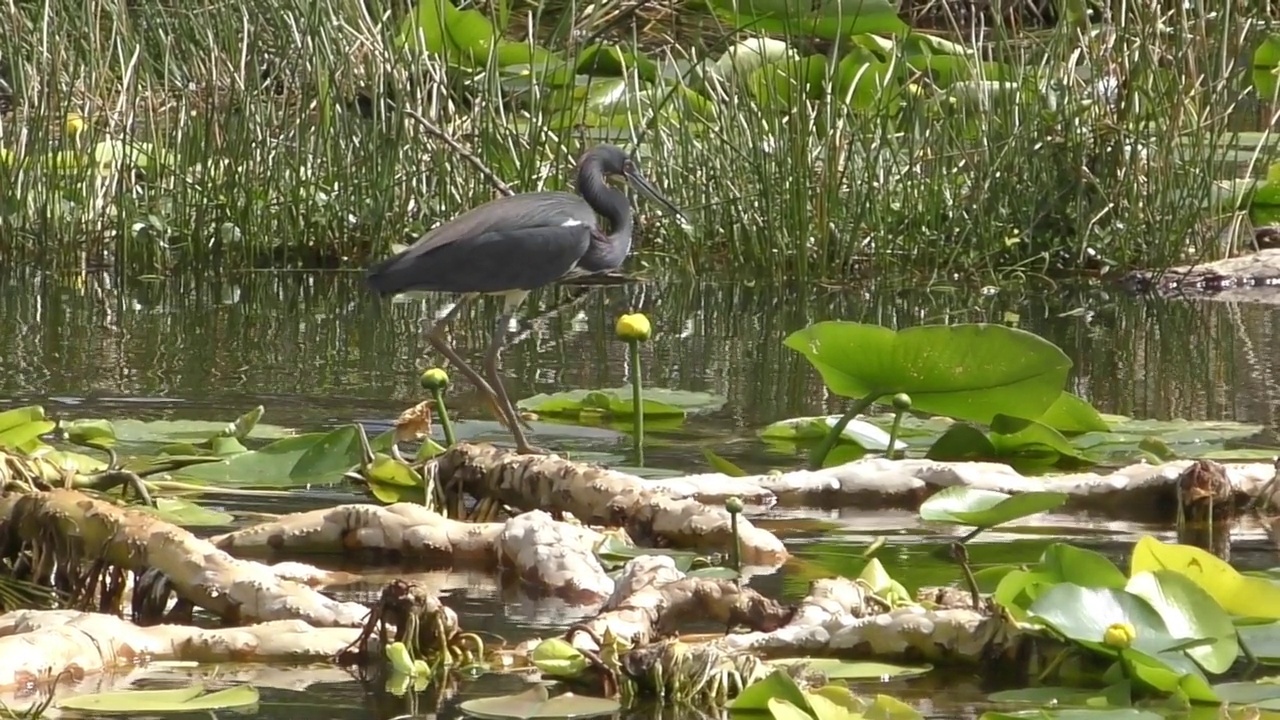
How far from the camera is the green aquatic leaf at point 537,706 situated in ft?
8.94

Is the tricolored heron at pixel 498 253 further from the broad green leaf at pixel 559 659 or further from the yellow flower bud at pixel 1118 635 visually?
the yellow flower bud at pixel 1118 635

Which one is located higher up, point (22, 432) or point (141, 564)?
point (22, 432)

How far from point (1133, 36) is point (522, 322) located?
2.61 meters

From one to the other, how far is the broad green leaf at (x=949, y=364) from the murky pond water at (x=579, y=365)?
34 centimetres

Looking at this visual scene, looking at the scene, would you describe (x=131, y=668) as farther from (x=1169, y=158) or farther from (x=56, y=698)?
(x=1169, y=158)

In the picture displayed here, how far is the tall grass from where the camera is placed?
8.99 metres

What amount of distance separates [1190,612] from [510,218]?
3599 millimetres

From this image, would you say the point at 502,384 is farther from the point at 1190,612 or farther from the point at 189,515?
the point at 1190,612

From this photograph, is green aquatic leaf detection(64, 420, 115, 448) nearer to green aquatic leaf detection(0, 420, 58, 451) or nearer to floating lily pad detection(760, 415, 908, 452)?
green aquatic leaf detection(0, 420, 58, 451)

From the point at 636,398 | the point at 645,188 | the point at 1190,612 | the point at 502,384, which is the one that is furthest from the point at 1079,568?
the point at 645,188

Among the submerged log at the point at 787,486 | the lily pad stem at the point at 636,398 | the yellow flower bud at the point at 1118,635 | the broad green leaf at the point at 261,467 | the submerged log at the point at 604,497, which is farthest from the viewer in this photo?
the lily pad stem at the point at 636,398

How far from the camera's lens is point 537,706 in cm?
275

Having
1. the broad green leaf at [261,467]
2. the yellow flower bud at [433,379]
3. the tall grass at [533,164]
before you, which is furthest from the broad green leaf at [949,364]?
the tall grass at [533,164]

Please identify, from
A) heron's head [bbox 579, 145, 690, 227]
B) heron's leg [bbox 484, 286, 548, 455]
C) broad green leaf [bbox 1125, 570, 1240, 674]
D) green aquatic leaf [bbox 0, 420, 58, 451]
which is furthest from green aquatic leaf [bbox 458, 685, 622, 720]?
heron's head [bbox 579, 145, 690, 227]
